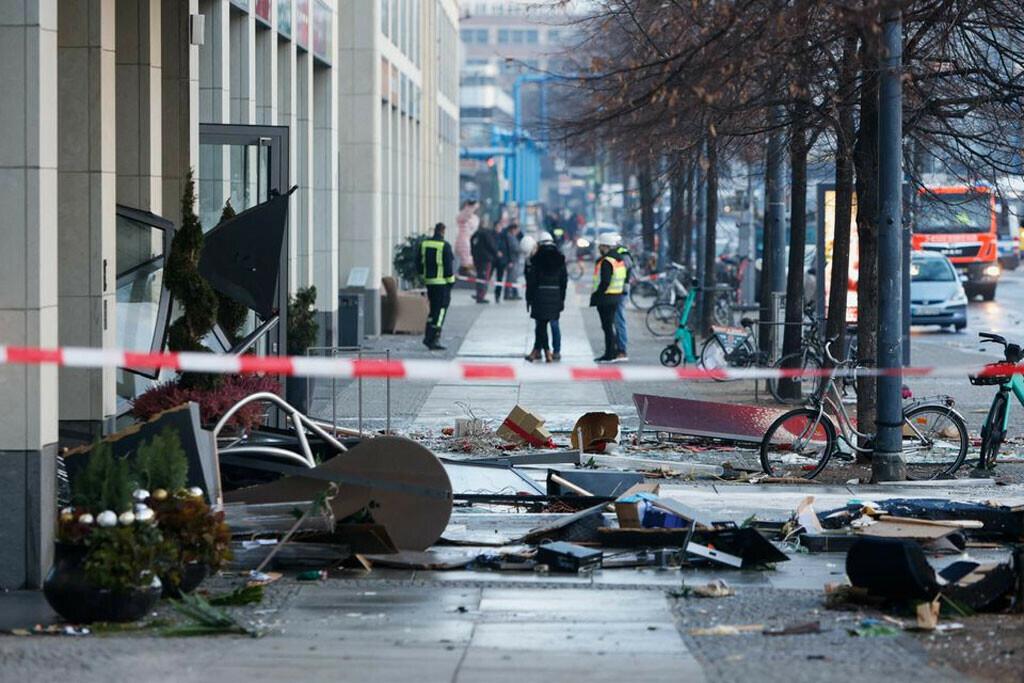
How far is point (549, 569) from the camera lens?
923 centimetres

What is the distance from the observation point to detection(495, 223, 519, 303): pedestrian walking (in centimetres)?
4238

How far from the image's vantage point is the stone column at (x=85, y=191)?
11.6 m

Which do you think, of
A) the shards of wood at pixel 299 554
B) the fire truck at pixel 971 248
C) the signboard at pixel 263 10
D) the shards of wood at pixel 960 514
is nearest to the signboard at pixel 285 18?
the signboard at pixel 263 10

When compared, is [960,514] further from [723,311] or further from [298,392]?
[723,311]

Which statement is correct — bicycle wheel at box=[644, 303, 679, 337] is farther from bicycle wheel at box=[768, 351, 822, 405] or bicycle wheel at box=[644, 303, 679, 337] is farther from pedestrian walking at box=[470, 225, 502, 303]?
bicycle wheel at box=[768, 351, 822, 405]

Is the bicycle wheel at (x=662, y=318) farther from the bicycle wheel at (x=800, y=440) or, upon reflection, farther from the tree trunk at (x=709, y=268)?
the bicycle wheel at (x=800, y=440)

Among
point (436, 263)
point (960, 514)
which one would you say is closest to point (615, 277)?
point (436, 263)

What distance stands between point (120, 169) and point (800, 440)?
571cm

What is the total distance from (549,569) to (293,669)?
2.64 meters

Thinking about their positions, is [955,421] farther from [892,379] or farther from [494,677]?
[494,677]

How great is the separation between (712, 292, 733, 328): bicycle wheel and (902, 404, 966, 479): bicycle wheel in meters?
16.6

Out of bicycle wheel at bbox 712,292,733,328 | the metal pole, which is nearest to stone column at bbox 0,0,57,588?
the metal pole

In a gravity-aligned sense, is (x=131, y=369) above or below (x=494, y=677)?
above

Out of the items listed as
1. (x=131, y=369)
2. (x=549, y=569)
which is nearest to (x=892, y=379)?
(x=549, y=569)
